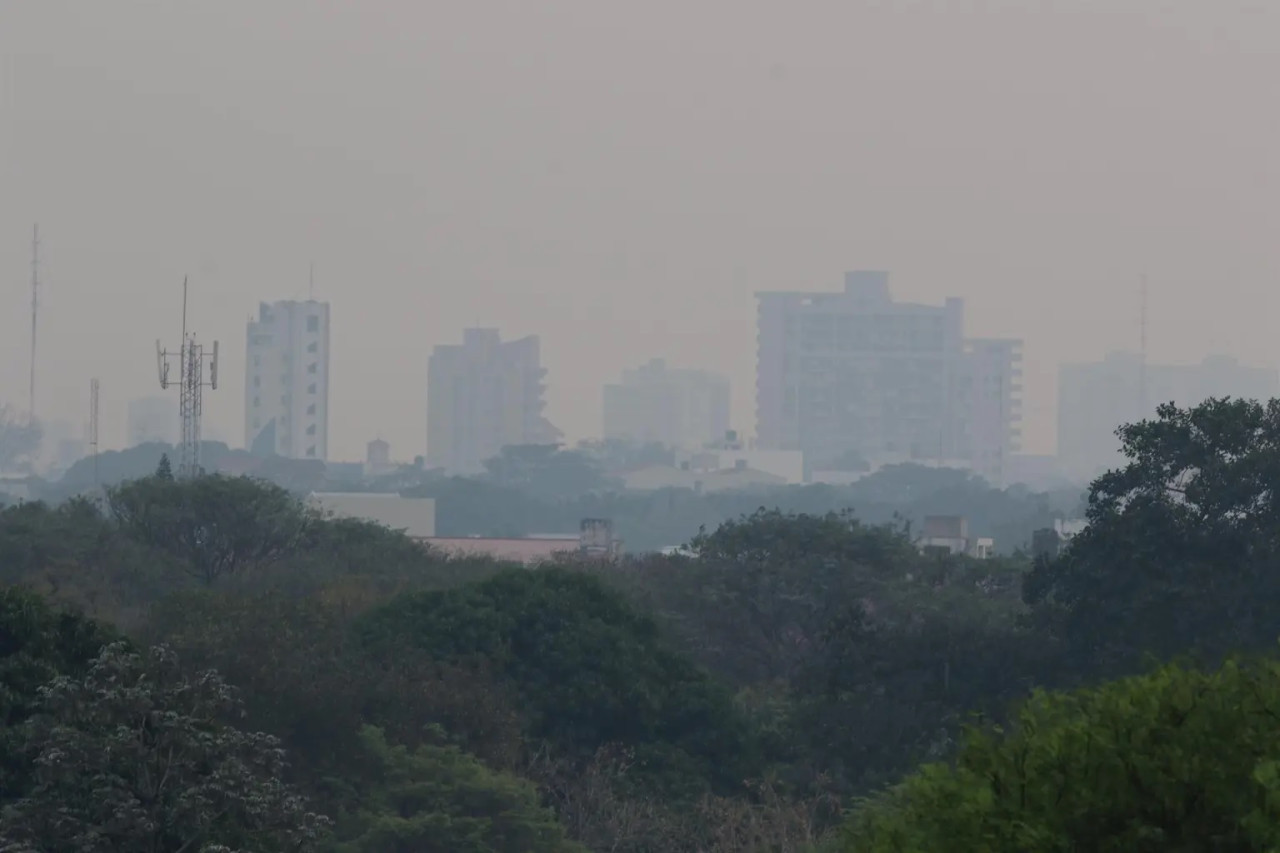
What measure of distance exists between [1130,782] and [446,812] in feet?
42.2

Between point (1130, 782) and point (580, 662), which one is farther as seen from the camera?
point (580, 662)

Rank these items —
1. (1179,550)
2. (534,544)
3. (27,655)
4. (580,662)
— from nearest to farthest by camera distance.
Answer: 1. (27,655)
2. (1179,550)
3. (580,662)
4. (534,544)

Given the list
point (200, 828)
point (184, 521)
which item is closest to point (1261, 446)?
point (200, 828)

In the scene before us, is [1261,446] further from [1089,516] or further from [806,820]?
[806,820]

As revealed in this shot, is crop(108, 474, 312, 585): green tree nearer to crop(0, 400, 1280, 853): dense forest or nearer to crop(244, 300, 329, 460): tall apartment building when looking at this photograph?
crop(0, 400, 1280, 853): dense forest

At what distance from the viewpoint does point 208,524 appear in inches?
1681

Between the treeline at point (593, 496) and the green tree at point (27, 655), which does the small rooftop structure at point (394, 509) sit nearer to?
the treeline at point (593, 496)

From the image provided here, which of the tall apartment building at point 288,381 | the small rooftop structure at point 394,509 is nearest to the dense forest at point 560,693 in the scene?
the small rooftop structure at point 394,509

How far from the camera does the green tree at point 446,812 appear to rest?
17.1 m

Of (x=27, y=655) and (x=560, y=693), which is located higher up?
(x=27, y=655)

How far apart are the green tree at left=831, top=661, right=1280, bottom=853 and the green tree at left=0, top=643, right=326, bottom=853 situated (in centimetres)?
650

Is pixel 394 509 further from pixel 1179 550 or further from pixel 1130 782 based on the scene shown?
pixel 1130 782

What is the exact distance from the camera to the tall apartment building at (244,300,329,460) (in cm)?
17712

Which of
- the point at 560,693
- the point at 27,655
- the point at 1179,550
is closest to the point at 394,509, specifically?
the point at 560,693
